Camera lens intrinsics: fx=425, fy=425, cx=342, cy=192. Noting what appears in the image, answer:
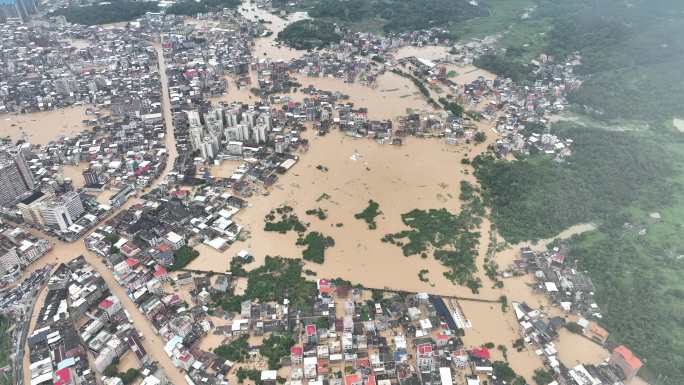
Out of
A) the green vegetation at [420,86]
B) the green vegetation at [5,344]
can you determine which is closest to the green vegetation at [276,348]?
the green vegetation at [5,344]

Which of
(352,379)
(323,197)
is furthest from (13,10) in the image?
(352,379)

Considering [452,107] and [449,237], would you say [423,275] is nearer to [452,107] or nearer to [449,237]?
[449,237]

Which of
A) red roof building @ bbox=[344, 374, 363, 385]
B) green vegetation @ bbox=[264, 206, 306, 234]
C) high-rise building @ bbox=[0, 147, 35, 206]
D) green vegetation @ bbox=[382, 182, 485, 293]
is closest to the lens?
red roof building @ bbox=[344, 374, 363, 385]

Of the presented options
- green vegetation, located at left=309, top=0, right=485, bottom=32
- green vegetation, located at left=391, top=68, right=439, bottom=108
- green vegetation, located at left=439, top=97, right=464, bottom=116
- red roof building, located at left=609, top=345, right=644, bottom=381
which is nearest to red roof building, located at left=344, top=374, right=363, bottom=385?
red roof building, located at left=609, top=345, right=644, bottom=381

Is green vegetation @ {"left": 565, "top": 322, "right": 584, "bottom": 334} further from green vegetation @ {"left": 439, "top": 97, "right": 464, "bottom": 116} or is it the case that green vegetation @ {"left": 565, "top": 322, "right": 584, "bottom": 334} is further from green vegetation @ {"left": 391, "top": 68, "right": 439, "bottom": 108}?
green vegetation @ {"left": 391, "top": 68, "right": 439, "bottom": 108}

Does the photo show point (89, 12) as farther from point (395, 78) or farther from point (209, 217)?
point (209, 217)

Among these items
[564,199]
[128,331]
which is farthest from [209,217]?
[564,199]
